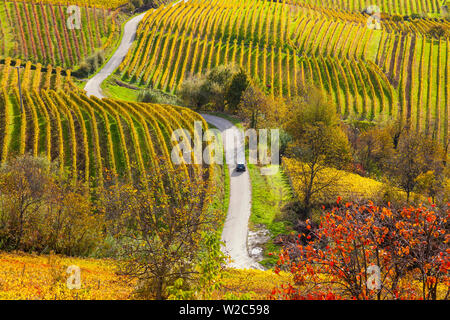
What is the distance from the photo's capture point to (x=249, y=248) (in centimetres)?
3350

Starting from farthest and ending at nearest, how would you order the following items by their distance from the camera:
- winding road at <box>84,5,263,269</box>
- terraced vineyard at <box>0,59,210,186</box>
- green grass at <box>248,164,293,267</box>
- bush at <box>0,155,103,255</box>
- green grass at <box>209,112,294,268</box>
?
terraced vineyard at <box>0,59,210,186</box>, green grass at <box>209,112,294,268</box>, green grass at <box>248,164,293,267</box>, winding road at <box>84,5,263,269</box>, bush at <box>0,155,103,255</box>

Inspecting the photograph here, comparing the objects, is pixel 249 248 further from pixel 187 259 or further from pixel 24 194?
pixel 24 194

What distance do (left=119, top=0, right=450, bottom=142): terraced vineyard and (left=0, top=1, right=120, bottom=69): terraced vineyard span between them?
1172 centimetres

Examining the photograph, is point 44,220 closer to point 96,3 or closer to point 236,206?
point 236,206

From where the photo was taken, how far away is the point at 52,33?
330 feet

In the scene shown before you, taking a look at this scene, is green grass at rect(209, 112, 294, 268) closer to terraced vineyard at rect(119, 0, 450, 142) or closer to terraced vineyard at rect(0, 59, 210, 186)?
terraced vineyard at rect(0, 59, 210, 186)

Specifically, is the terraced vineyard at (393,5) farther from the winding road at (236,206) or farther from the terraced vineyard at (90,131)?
the terraced vineyard at (90,131)

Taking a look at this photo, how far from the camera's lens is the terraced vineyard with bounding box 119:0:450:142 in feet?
287

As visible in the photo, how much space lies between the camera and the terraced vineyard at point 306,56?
287 feet

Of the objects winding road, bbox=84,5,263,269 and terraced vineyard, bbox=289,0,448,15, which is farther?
terraced vineyard, bbox=289,0,448,15

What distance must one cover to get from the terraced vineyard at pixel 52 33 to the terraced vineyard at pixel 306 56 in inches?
461

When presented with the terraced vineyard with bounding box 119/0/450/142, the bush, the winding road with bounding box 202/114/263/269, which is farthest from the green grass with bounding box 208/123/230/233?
the terraced vineyard with bounding box 119/0/450/142

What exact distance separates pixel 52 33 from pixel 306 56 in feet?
233
